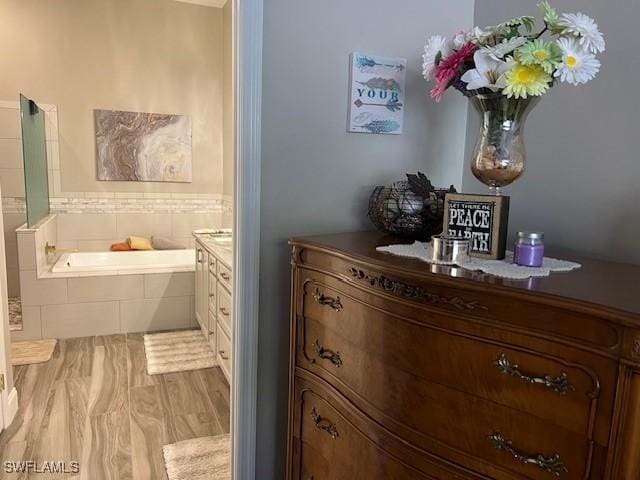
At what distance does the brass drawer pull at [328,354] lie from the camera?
1.30 m

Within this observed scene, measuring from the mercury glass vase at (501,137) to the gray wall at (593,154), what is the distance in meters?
0.36

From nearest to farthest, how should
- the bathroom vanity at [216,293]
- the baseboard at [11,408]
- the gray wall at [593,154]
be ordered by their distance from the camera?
the gray wall at [593,154], the baseboard at [11,408], the bathroom vanity at [216,293]

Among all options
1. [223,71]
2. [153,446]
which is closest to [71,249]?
[223,71]

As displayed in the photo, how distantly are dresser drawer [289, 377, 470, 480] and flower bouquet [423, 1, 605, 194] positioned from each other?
2.28ft

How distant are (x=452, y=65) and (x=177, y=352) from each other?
2.97 m

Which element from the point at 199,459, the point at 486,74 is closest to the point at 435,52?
the point at 486,74

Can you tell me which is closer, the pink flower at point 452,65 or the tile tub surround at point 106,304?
the pink flower at point 452,65

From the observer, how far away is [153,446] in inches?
91.0

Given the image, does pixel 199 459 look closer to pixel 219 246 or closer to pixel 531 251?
pixel 219 246

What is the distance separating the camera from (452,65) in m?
1.22

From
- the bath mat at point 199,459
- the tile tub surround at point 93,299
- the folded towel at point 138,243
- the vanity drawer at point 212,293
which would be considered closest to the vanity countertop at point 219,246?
the vanity drawer at point 212,293

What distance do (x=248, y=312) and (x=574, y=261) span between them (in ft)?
3.47

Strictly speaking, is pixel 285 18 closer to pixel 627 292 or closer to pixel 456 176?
pixel 456 176

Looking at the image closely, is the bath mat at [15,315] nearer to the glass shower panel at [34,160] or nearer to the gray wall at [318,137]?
the glass shower panel at [34,160]
